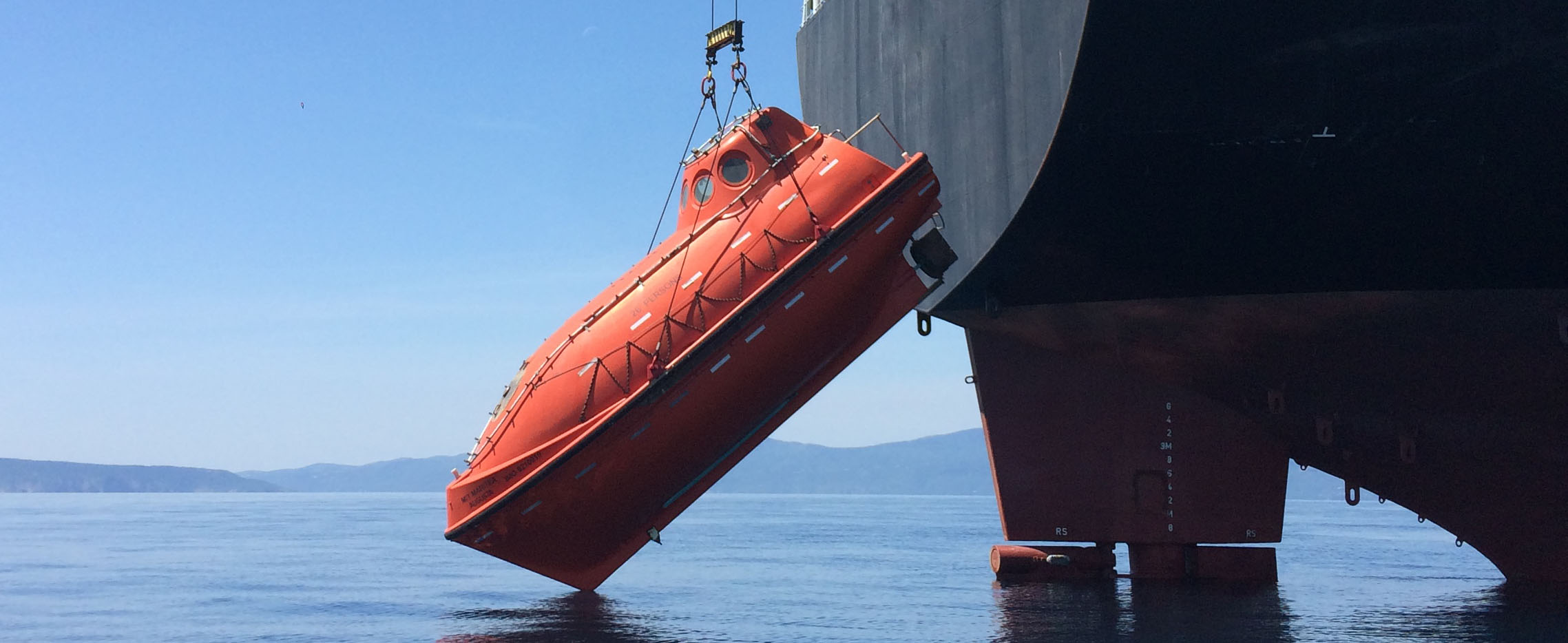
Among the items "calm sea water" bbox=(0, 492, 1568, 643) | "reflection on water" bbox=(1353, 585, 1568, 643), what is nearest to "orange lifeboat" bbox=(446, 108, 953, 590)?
"calm sea water" bbox=(0, 492, 1568, 643)

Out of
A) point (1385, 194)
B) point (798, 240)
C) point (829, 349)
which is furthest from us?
point (829, 349)

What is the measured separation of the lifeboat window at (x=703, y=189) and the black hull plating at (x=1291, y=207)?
3.15 meters

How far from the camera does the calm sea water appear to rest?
50.1ft

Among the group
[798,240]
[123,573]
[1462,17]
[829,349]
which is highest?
[1462,17]

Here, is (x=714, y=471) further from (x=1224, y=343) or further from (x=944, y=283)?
(x=1224, y=343)

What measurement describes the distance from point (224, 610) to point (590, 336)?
30.4 ft

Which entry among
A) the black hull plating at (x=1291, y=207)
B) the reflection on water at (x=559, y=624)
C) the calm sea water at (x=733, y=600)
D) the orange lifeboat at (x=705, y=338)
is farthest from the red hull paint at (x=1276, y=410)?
the reflection on water at (x=559, y=624)

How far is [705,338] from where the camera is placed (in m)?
15.4

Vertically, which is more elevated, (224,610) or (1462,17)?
(1462,17)

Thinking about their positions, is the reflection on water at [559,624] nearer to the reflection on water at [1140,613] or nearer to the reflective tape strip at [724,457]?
the reflective tape strip at [724,457]

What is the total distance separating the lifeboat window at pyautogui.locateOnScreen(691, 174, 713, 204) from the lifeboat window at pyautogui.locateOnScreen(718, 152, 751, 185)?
0.23 metres

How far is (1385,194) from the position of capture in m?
14.4

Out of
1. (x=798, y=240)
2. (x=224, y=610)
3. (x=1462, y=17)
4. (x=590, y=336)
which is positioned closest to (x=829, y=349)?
(x=798, y=240)

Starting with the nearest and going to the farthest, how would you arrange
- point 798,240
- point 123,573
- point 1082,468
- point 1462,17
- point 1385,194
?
point 1462,17 < point 1385,194 < point 798,240 < point 1082,468 < point 123,573
